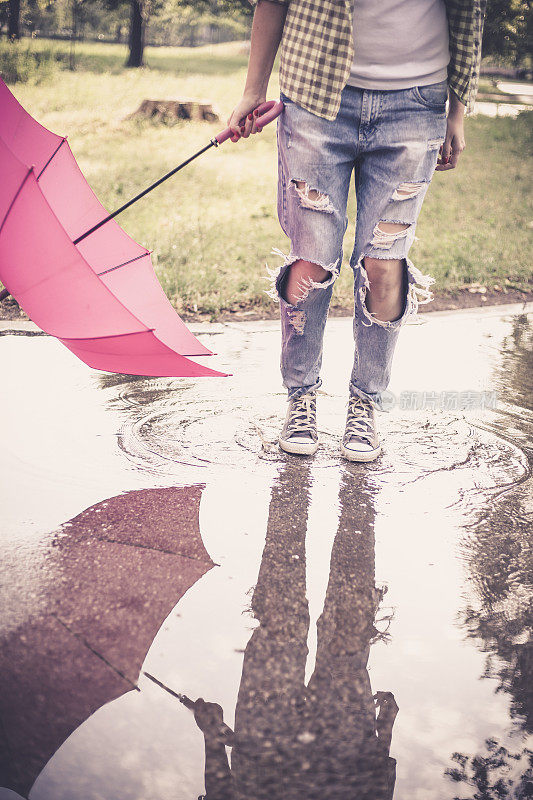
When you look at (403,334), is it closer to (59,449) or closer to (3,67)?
(59,449)

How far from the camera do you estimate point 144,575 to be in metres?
2.20

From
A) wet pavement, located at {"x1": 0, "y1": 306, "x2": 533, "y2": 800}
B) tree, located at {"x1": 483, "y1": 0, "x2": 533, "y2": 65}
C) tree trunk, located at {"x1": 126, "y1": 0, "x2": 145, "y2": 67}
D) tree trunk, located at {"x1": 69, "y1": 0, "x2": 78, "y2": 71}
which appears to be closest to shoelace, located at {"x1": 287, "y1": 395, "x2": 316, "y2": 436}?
wet pavement, located at {"x1": 0, "y1": 306, "x2": 533, "y2": 800}

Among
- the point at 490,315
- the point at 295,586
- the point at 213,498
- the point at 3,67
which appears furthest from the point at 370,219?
the point at 3,67

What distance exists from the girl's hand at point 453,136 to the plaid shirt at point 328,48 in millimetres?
166

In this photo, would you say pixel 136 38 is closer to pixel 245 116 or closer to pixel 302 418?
pixel 245 116

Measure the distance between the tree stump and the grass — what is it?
0.23 m

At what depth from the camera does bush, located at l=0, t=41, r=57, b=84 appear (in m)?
Answer: 16.9

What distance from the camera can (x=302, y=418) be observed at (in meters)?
3.08

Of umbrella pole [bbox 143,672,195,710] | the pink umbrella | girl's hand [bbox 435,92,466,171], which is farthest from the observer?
girl's hand [bbox 435,92,466,171]

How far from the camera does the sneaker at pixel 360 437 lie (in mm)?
3029

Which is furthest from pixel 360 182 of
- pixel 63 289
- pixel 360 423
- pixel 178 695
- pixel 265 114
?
pixel 178 695

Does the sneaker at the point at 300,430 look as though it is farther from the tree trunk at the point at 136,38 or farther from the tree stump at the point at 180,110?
the tree trunk at the point at 136,38

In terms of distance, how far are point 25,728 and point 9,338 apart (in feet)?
9.90

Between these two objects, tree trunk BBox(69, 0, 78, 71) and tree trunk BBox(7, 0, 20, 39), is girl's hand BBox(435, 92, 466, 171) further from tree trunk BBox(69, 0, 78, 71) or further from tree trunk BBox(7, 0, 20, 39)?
tree trunk BBox(69, 0, 78, 71)
